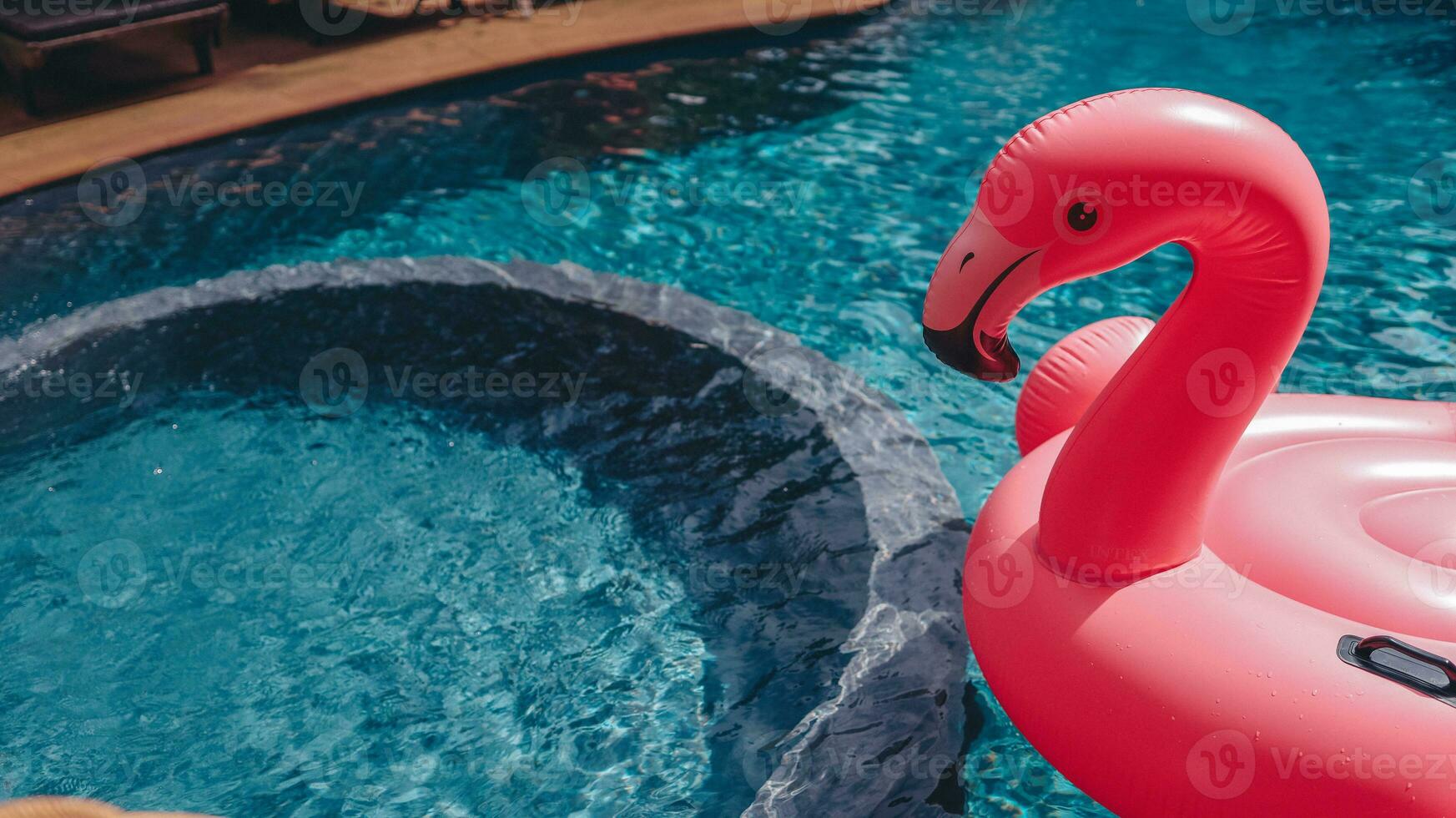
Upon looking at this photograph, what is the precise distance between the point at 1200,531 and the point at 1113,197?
0.91 m

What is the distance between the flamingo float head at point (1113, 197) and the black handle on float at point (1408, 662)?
81cm

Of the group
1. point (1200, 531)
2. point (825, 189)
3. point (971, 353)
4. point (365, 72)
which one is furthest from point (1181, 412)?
point (365, 72)

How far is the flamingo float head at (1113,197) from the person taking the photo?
2.09 m

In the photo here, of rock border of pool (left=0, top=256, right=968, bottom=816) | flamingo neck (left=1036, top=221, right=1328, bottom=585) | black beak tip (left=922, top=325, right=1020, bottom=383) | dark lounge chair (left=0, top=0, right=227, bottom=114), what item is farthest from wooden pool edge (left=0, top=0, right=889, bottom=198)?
flamingo neck (left=1036, top=221, right=1328, bottom=585)

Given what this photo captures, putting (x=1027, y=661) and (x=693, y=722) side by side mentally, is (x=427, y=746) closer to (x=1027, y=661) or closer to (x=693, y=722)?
(x=693, y=722)

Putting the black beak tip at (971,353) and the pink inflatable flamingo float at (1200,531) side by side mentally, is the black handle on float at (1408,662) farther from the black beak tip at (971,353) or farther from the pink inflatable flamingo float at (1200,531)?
the black beak tip at (971,353)

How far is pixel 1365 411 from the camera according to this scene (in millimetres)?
3021

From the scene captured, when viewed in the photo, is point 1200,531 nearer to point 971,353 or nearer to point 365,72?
point 971,353

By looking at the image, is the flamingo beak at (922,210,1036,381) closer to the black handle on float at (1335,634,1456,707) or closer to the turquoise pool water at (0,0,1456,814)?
the black handle on float at (1335,634,1456,707)

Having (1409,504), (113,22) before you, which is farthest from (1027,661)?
(113,22)

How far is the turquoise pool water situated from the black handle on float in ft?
3.82

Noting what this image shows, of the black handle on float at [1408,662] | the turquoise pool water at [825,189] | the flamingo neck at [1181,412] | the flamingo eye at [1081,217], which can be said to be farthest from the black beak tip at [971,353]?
the turquoise pool water at [825,189]

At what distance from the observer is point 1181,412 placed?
2.41 meters

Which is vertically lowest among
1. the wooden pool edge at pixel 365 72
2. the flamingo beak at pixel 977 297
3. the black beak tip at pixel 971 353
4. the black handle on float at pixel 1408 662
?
the black handle on float at pixel 1408 662
